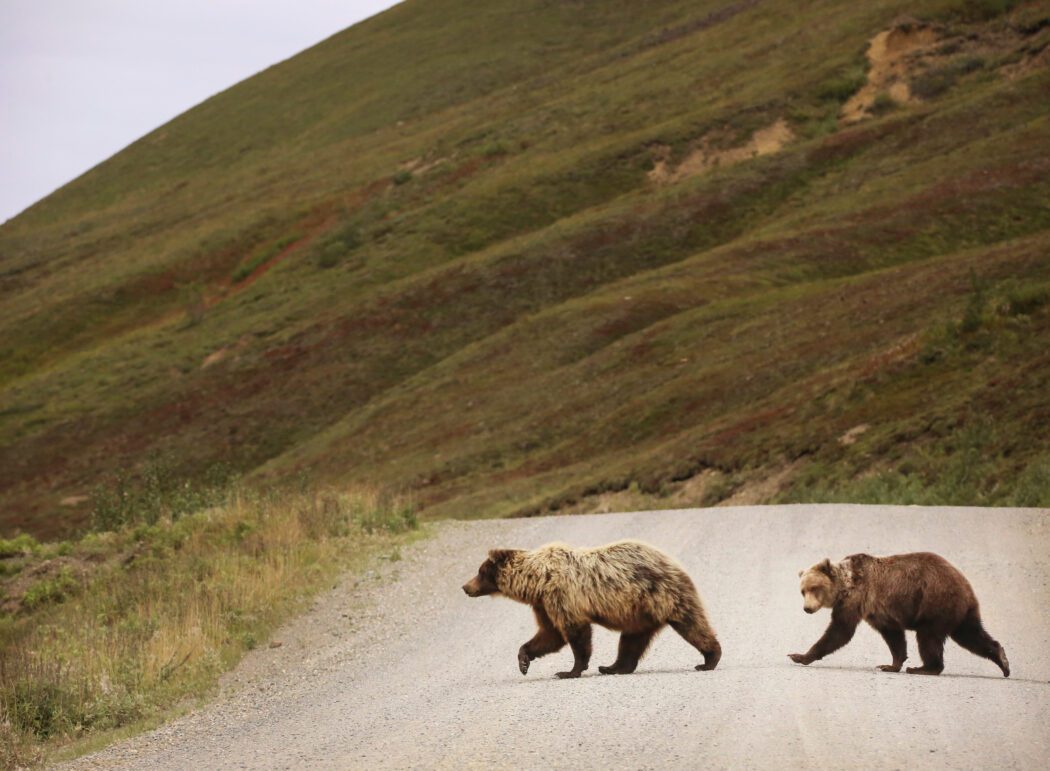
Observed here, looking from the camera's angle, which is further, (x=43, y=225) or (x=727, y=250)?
(x=43, y=225)

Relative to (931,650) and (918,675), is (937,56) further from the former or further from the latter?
(918,675)

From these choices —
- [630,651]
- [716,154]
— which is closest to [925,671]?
[630,651]

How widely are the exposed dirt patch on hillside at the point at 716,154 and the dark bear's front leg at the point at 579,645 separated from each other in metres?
61.0

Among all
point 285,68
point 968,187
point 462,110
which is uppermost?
point 285,68

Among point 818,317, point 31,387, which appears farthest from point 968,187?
point 31,387

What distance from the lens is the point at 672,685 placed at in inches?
407

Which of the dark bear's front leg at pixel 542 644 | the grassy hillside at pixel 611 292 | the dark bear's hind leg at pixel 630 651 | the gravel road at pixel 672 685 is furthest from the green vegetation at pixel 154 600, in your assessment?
the grassy hillside at pixel 611 292

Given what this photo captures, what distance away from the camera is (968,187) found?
53.2 meters

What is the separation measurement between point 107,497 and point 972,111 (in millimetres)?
48345

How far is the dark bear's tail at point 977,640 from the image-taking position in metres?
10.4

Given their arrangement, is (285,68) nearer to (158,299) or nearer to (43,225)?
(43,225)

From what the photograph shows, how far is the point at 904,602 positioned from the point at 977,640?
71 centimetres

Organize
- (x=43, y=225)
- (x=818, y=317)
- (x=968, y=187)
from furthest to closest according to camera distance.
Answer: (x=43, y=225), (x=968, y=187), (x=818, y=317)

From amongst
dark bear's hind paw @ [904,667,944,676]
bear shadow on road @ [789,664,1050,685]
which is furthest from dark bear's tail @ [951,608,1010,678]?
dark bear's hind paw @ [904,667,944,676]
